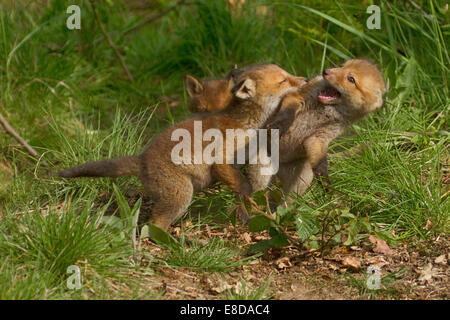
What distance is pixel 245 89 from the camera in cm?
579

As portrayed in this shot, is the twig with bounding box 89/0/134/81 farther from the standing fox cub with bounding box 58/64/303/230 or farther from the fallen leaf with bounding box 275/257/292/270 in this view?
the fallen leaf with bounding box 275/257/292/270

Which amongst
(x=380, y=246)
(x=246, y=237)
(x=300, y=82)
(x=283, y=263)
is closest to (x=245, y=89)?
(x=300, y=82)

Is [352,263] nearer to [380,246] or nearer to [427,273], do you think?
[380,246]

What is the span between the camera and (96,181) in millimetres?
6035

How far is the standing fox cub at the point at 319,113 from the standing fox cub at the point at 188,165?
0.20 meters

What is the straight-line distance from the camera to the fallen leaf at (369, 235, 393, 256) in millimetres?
5277

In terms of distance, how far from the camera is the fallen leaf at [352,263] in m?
5.03

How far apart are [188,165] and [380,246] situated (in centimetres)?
176

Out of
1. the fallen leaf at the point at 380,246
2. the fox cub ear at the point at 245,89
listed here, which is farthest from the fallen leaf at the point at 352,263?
the fox cub ear at the point at 245,89

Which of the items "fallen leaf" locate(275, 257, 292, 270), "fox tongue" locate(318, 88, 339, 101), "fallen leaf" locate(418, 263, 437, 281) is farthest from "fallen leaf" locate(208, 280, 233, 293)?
"fox tongue" locate(318, 88, 339, 101)

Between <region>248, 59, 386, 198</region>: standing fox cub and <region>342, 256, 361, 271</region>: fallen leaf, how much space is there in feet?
3.14

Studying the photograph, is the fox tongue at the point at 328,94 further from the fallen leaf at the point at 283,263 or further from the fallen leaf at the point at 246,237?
the fallen leaf at the point at 283,263
